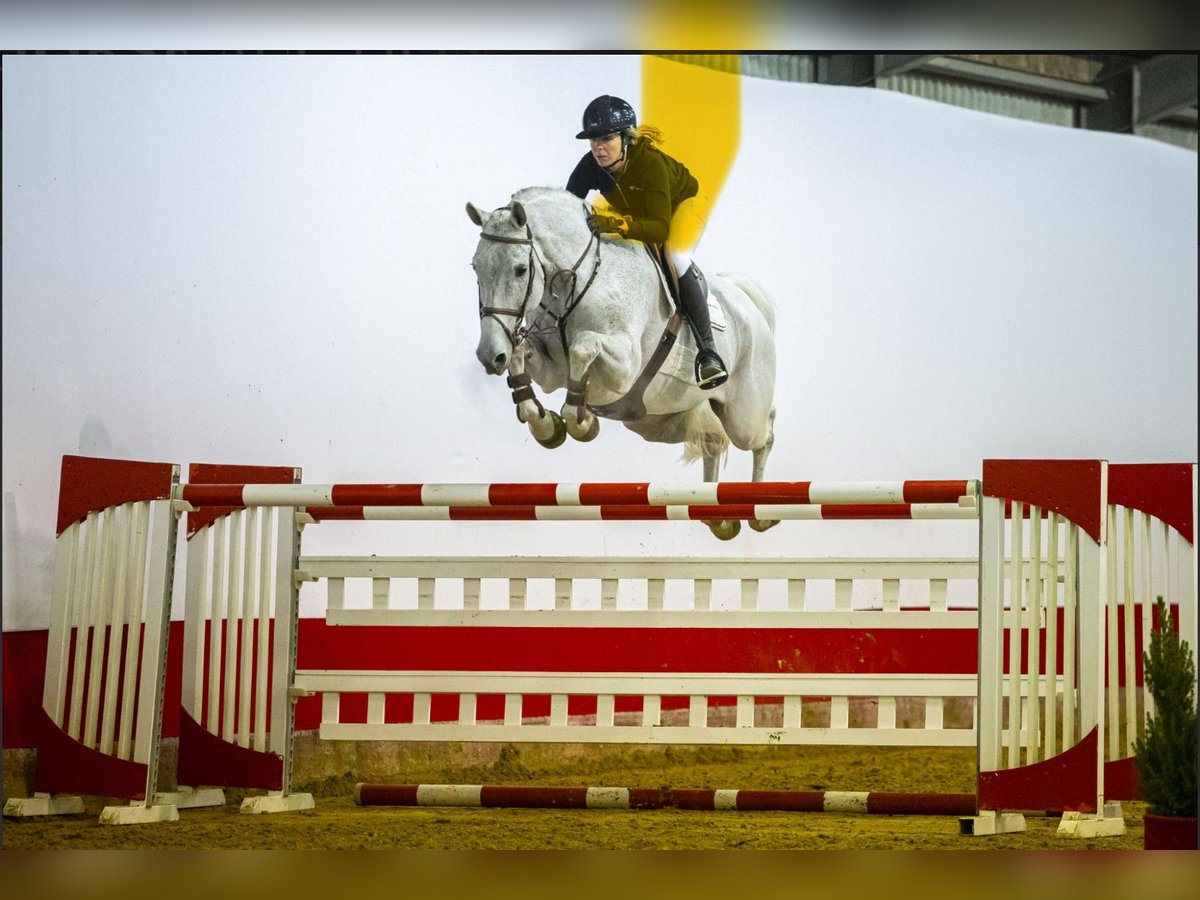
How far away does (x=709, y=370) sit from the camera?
3.56 metres

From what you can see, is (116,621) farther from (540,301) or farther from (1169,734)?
(1169,734)

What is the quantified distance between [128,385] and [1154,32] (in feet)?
8.16

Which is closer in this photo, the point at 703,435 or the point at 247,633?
the point at 247,633

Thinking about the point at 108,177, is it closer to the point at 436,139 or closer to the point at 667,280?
the point at 436,139

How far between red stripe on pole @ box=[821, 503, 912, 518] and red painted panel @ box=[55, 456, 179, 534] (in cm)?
144

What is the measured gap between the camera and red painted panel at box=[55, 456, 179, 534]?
9.72 feet

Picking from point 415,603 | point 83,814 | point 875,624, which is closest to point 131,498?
point 83,814

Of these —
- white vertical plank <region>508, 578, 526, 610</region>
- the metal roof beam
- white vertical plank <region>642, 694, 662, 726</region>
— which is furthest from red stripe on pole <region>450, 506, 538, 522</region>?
the metal roof beam

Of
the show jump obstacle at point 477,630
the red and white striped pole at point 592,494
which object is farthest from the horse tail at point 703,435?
the red and white striped pole at point 592,494

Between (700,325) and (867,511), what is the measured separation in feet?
2.22

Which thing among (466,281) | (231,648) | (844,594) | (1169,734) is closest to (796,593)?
(844,594)

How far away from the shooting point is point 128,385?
130 inches

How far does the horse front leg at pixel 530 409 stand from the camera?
3346 millimetres

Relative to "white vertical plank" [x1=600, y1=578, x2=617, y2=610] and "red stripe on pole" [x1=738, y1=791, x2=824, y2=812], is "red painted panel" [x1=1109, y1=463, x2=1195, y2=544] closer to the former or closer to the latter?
"red stripe on pole" [x1=738, y1=791, x2=824, y2=812]
